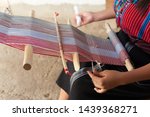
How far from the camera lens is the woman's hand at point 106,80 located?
1.40 m

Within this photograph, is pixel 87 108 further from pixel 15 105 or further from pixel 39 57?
pixel 39 57

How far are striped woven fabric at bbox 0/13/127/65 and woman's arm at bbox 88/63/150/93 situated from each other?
0.46ft

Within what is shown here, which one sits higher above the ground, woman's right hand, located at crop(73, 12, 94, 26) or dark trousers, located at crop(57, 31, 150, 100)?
woman's right hand, located at crop(73, 12, 94, 26)

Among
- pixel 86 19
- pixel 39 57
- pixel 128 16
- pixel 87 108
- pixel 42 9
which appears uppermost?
pixel 42 9

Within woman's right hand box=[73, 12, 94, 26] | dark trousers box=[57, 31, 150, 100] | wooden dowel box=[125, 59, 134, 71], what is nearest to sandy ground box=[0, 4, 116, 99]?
woman's right hand box=[73, 12, 94, 26]

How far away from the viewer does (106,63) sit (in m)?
1.57

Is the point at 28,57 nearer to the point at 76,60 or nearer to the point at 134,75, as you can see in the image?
the point at 76,60

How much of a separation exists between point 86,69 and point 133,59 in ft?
0.78

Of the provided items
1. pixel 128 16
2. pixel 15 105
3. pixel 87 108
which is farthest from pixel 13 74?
pixel 128 16

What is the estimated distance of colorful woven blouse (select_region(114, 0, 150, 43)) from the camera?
1.51 m

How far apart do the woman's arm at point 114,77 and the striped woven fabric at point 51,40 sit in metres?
0.14

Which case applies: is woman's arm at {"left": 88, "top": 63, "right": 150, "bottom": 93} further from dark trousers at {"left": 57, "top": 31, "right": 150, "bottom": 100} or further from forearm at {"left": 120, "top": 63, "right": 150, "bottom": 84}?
dark trousers at {"left": 57, "top": 31, "right": 150, "bottom": 100}

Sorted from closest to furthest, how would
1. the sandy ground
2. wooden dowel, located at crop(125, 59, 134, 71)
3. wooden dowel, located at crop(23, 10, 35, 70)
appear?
wooden dowel, located at crop(23, 10, 35, 70), wooden dowel, located at crop(125, 59, 134, 71), the sandy ground

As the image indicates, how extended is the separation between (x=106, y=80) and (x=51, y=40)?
344 millimetres
